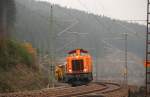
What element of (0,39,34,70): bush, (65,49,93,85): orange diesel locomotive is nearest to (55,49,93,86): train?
(65,49,93,85): orange diesel locomotive

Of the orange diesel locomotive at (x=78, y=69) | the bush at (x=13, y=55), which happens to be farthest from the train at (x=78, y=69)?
the bush at (x=13, y=55)

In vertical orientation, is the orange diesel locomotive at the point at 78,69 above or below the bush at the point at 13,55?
below

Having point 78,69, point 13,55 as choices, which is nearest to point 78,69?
point 78,69

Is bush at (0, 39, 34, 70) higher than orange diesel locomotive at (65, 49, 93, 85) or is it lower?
higher

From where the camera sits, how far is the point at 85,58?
40938mm

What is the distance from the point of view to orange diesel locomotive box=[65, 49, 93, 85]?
1593 inches

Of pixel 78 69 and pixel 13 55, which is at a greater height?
pixel 13 55

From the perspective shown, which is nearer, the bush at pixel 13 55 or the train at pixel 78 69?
the bush at pixel 13 55

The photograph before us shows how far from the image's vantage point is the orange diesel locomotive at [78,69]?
4047 centimetres

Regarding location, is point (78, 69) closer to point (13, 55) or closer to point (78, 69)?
point (78, 69)

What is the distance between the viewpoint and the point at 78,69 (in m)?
41.0

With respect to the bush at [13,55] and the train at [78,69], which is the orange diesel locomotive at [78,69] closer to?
the train at [78,69]

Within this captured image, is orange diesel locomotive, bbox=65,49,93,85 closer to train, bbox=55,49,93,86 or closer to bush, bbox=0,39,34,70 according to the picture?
train, bbox=55,49,93,86

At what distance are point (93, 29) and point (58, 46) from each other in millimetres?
11738
